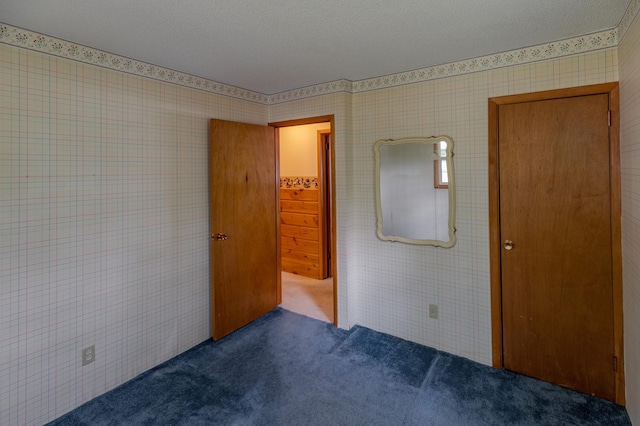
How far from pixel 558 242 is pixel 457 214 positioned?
65cm

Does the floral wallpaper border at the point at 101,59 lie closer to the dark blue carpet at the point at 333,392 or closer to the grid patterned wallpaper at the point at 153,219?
the grid patterned wallpaper at the point at 153,219

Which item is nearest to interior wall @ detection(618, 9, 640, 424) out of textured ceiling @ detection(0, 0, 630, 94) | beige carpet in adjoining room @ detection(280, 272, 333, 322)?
textured ceiling @ detection(0, 0, 630, 94)

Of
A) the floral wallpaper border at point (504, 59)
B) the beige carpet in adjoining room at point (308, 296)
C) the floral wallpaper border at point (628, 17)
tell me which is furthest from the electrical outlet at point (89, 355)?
the floral wallpaper border at point (628, 17)

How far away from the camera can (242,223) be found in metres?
3.10

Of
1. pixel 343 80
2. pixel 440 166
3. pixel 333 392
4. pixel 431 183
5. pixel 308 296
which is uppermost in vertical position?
pixel 343 80

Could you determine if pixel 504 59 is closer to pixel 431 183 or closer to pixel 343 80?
pixel 431 183

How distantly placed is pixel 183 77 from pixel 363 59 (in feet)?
4.63

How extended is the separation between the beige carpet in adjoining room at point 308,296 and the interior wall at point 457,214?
51 centimetres

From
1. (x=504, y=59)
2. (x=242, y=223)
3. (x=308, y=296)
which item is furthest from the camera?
(x=308, y=296)

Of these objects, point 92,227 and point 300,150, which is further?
point 300,150

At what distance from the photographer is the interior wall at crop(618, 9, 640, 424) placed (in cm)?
167

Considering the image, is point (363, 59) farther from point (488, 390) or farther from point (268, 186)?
point (488, 390)

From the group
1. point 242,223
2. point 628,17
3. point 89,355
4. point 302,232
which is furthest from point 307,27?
point 302,232

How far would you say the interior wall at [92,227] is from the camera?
6.11 ft
